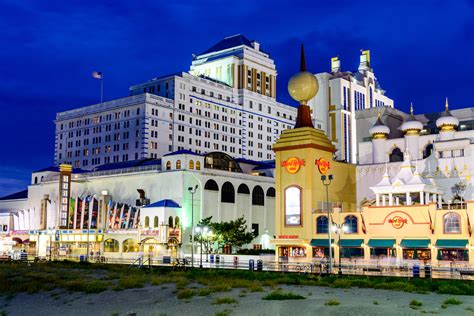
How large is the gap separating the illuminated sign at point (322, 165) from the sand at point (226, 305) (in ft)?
88.9

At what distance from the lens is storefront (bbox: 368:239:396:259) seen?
5884cm

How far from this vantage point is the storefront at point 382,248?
58844 mm

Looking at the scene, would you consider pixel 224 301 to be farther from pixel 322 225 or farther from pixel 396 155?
pixel 396 155

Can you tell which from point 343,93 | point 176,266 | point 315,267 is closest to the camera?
point 315,267

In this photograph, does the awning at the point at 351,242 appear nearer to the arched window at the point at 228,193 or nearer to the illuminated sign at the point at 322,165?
the illuminated sign at the point at 322,165

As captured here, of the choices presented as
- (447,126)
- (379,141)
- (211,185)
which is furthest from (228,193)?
(447,126)

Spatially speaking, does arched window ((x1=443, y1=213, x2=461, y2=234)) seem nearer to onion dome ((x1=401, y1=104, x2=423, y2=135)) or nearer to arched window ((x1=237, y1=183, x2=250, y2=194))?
onion dome ((x1=401, y1=104, x2=423, y2=135))

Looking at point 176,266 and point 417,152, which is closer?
point 176,266

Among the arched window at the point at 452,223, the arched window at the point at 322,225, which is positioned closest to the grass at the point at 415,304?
the arched window at the point at 452,223

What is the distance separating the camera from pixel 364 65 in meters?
190

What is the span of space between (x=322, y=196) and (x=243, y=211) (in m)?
28.2

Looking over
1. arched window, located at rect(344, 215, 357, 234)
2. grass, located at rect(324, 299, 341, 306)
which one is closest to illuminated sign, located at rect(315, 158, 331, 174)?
arched window, located at rect(344, 215, 357, 234)

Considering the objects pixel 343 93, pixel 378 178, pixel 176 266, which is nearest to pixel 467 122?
pixel 378 178

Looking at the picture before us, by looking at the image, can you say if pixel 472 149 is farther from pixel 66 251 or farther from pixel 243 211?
pixel 66 251
